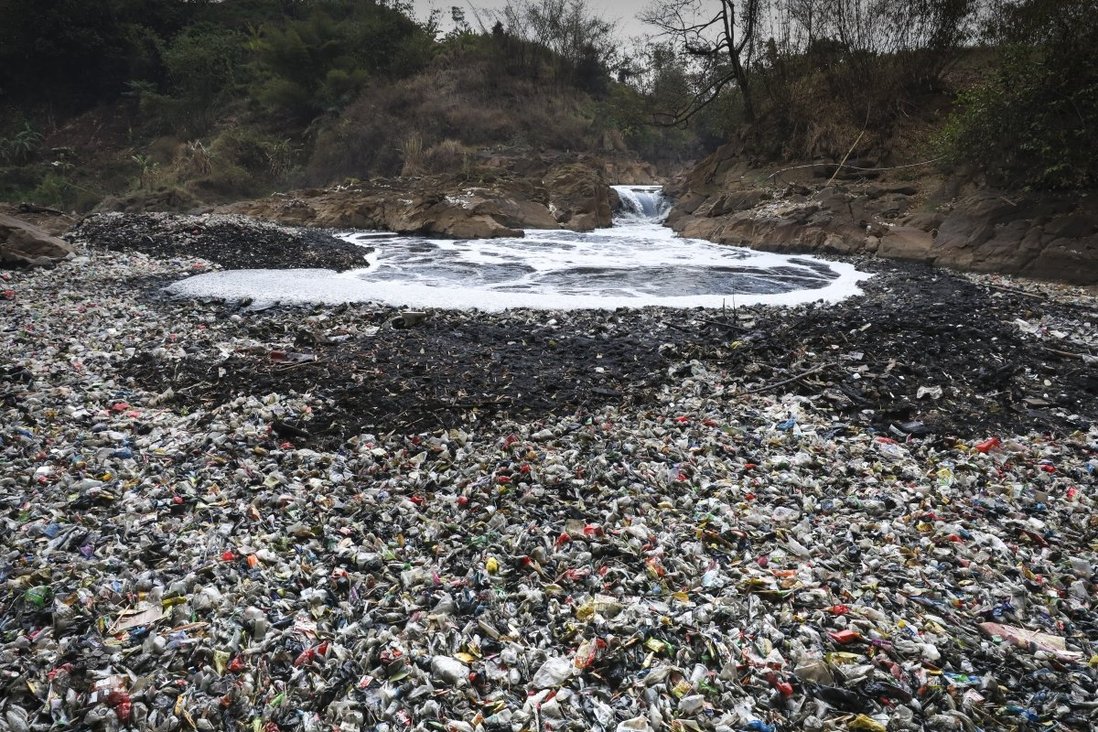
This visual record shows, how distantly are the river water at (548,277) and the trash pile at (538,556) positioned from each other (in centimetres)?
318

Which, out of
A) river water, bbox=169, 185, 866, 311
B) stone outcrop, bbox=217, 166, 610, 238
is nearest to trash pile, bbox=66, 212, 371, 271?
Answer: river water, bbox=169, 185, 866, 311

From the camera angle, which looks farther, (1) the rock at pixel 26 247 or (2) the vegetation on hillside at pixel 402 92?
(2) the vegetation on hillside at pixel 402 92

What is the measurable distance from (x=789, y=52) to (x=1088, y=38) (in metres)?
10.7

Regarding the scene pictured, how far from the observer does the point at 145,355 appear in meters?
4.68

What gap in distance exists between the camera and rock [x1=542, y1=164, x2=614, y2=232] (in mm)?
18062

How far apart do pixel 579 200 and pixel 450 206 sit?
4.44 metres

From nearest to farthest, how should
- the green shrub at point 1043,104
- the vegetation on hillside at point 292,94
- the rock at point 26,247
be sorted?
the rock at point 26,247 → the green shrub at point 1043,104 → the vegetation on hillside at point 292,94

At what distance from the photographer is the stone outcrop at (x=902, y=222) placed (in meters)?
8.74

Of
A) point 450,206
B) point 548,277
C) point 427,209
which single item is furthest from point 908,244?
point 427,209

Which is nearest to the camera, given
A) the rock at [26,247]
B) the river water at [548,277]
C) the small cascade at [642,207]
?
the river water at [548,277]

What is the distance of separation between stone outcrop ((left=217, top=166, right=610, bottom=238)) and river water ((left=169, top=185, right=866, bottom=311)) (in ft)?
3.56

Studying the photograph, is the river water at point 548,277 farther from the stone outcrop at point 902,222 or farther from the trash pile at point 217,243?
the stone outcrop at point 902,222

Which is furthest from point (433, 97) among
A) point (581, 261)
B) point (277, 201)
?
point (581, 261)

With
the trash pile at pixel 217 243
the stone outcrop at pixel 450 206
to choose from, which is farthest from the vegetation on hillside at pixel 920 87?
the trash pile at pixel 217 243
